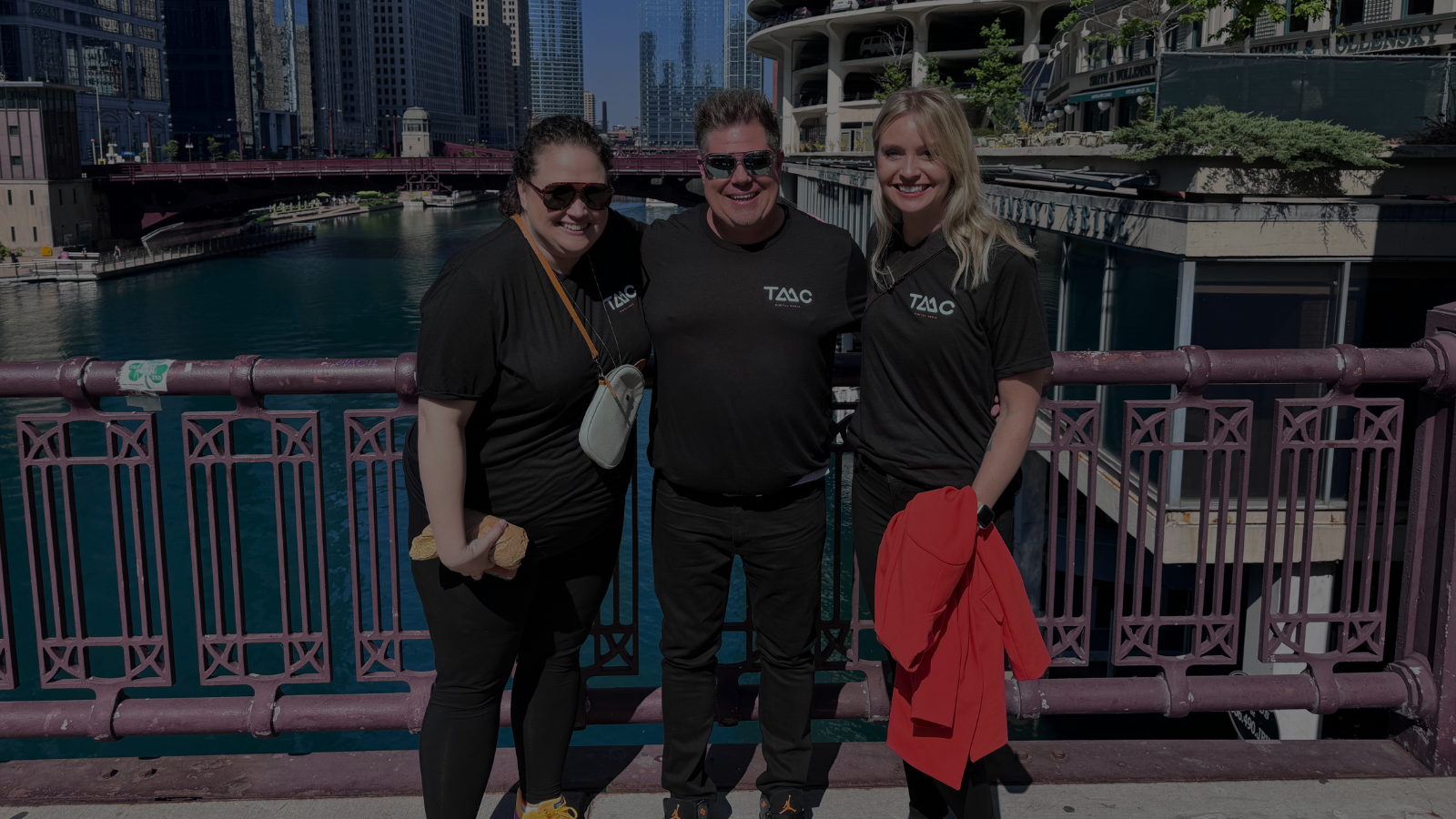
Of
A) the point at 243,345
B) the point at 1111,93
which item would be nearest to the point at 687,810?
the point at 1111,93

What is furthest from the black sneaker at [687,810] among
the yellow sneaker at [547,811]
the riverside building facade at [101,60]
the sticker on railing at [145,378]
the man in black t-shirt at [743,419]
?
the riverside building facade at [101,60]

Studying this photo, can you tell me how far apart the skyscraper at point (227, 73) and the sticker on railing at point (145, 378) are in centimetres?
15027

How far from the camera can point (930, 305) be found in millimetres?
2973

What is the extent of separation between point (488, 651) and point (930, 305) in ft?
4.93

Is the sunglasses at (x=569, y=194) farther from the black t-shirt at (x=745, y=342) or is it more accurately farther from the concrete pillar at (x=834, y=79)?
the concrete pillar at (x=834, y=79)

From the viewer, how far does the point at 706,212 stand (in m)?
3.32

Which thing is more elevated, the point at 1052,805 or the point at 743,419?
the point at 743,419

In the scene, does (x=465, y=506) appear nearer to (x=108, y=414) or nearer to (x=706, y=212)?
(x=706, y=212)

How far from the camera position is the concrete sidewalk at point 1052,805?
355 cm

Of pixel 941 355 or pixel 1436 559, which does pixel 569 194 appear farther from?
pixel 1436 559

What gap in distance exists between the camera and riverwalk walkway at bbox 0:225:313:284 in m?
57.5

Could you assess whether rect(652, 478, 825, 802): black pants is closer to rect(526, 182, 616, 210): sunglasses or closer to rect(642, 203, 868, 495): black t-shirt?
rect(642, 203, 868, 495): black t-shirt

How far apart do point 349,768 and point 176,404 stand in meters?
33.1

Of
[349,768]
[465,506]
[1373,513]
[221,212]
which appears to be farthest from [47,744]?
[221,212]
